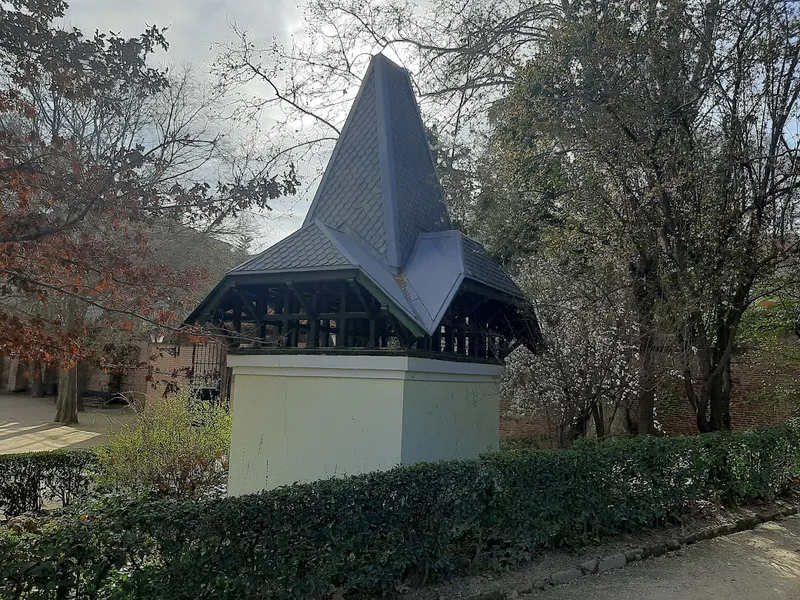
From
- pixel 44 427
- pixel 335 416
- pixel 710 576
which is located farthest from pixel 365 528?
pixel 44 427

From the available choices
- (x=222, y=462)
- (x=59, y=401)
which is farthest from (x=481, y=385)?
(x=59, y=401)

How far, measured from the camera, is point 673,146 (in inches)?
344

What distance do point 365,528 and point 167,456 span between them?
5.21 m

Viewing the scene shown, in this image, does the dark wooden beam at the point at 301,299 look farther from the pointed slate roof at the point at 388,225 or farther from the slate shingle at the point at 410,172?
the slate shingle at the point at 410,172

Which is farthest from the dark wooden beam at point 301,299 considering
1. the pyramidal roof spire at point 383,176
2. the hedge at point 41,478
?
the hedge at point 41,478

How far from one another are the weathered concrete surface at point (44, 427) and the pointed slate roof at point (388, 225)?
6.90 m

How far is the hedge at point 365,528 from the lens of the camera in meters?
3.73

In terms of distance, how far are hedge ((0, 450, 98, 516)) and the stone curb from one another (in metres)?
6.72

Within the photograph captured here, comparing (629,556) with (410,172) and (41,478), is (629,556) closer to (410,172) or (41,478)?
(410,172)

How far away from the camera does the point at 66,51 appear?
509cm

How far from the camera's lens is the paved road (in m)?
5.54

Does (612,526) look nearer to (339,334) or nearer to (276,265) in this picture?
(339,334)

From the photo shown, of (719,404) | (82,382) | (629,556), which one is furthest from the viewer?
(82,382)

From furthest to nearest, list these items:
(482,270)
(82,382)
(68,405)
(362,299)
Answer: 1. (82,382)
2. (68,405)
3. (482,270)
4. (362,299)
